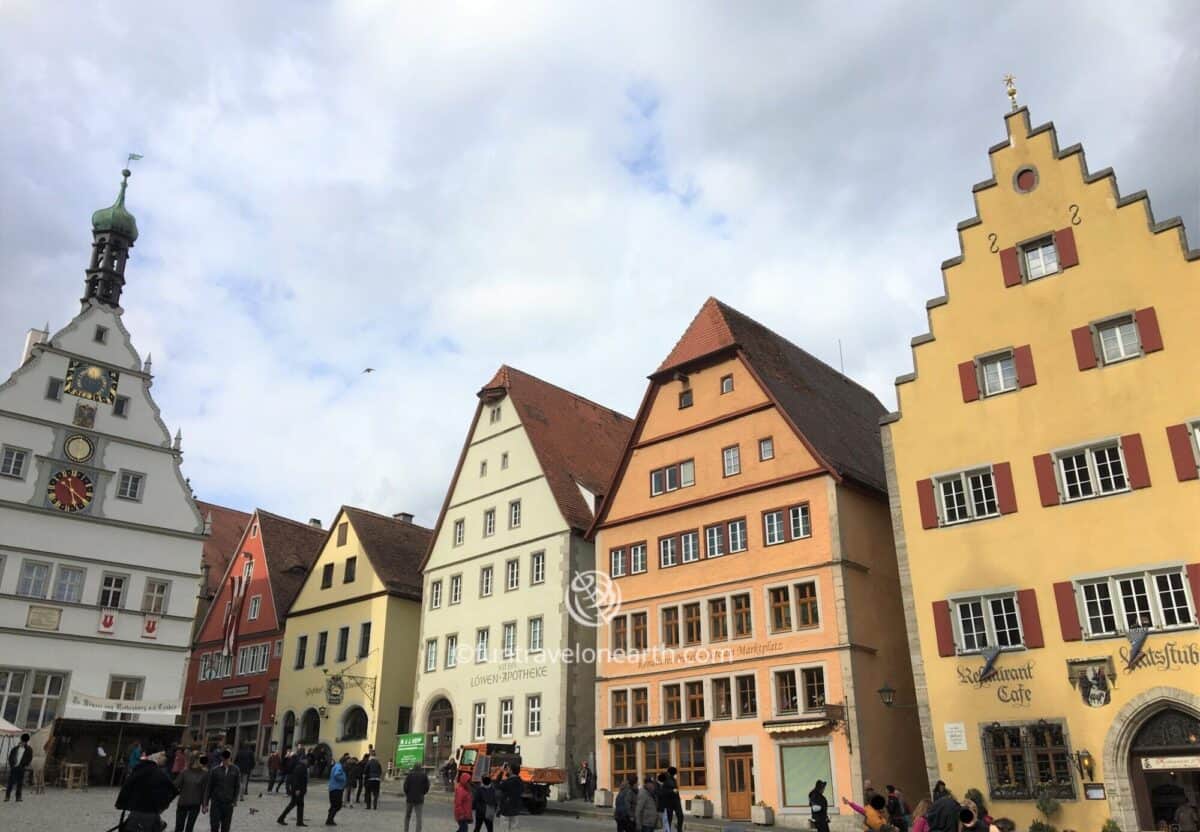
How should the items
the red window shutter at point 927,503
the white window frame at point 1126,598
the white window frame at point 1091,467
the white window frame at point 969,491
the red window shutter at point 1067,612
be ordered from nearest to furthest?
the white window frame at point 1126,598
the red window shutter at point 1067,612
the white window frame at point 1091,467
the white window frame at point 969,491
the red window shutter at point 927,503

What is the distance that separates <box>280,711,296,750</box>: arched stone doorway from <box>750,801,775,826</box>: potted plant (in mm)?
25479

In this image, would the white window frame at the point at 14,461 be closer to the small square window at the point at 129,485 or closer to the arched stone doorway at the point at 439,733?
the small square window at the point at 129,485

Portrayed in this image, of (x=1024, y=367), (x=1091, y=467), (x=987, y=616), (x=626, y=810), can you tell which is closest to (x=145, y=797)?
(x=626, y=810)

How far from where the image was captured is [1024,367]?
25594mm

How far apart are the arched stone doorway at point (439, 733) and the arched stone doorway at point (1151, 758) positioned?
24214 mm

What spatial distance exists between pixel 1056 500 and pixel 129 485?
117 feet

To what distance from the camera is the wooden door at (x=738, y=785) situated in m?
28.5

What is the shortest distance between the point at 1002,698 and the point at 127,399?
36.3 meters

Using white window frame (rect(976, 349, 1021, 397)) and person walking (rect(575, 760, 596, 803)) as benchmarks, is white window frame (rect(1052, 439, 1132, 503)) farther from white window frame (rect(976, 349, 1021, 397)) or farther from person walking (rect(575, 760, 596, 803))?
person walking (rect(575, 760, 596, 803))

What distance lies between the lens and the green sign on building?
3400 centimetres

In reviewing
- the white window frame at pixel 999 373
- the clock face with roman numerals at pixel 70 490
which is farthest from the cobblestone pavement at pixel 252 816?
the white window frame at pixel 999 373

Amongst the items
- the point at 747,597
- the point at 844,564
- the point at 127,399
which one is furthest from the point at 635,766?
the point at 127,399

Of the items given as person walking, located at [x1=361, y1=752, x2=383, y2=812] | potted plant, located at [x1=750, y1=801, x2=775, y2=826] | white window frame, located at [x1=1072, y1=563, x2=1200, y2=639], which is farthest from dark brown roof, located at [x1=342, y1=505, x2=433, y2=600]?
white window frame, located at [x1=1072, y1=563, x2=1200, y2=639]

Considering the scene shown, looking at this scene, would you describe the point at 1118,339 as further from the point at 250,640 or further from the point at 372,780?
the point at 250,640
